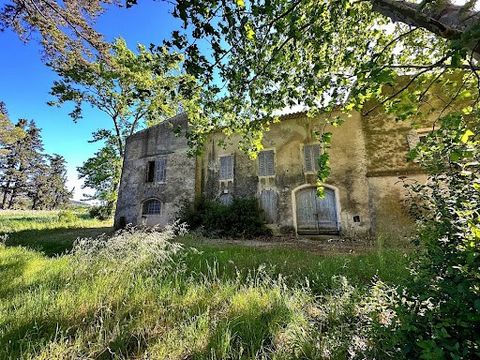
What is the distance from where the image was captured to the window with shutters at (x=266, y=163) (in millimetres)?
12062

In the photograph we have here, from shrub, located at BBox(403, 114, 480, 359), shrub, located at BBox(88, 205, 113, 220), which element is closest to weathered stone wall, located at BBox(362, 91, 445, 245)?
shrub, located at BBox(403, 114, 480, 359)

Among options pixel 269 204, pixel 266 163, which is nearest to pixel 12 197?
pixel 266 163

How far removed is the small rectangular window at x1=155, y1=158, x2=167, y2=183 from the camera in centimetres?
1448

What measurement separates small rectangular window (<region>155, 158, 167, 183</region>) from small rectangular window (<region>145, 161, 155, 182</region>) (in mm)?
354

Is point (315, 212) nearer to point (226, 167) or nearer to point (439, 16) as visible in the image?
point (226, 167)

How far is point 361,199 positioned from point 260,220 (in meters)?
4.45

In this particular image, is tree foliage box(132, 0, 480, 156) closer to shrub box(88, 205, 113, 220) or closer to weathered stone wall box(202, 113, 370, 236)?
weathered stone wall box(202, 113, 370, 236)

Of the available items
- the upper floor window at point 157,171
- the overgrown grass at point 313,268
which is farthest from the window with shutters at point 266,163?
the overgrown grass at point 313,268

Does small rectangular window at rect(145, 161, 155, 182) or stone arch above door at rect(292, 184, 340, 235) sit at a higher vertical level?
small rectangular window at rect(145, 161, 155, 182)

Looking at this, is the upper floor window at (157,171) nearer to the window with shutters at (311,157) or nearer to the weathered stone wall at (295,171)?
the weathered stone wall at (295,171)

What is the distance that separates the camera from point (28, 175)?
40.5 m

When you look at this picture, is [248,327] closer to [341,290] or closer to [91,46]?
[341,290]

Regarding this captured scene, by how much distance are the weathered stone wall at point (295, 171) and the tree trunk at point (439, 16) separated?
770 centimetres

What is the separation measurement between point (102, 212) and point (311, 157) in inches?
690
